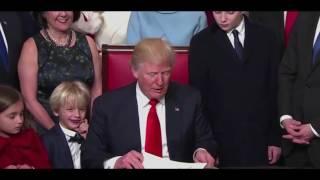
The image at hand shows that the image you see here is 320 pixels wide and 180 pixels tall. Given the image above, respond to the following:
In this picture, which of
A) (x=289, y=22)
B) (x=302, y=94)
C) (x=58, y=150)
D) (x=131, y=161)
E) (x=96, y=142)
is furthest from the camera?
(x=289, y=22)

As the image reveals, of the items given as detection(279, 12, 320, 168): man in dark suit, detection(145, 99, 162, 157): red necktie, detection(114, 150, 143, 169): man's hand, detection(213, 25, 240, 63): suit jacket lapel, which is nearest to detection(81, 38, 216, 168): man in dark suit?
detection(145, 99, 162, 157): red necktie

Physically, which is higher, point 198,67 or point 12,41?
point 12,41

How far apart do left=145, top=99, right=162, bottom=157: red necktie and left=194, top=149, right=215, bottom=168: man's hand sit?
0.54 ft

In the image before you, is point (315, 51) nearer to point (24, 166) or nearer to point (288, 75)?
point (288, 75)

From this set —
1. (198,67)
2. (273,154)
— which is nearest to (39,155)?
(198,67)

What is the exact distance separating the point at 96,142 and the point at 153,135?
0.77 feet

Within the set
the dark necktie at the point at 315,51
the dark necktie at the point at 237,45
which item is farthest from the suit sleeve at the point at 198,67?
the dark necktie at the point at 315,51

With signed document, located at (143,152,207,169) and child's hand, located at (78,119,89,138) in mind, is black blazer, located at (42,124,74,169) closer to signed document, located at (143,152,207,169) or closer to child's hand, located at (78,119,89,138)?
child's hand, located at (78,119,89,138)

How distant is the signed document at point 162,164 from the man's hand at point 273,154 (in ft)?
2.12

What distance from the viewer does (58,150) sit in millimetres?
3295

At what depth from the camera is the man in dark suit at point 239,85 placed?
11.4 feet

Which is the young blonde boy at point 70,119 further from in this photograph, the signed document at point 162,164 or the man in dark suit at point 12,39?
the signed document at point 162,164

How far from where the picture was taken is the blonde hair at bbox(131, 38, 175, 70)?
3.10m

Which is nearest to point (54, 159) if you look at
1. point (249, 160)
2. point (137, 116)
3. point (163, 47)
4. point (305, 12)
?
point (137, 116)
